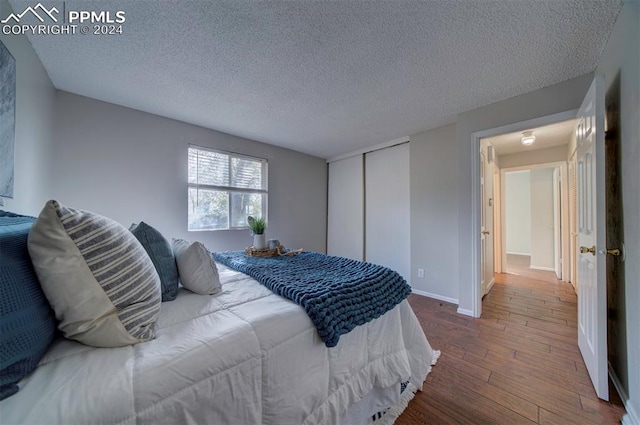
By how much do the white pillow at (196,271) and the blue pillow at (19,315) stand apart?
534 mm

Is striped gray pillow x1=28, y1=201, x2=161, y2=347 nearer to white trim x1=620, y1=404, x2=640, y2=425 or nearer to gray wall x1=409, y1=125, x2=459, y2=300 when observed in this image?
white trim x1=620, y1=404, x2=640, y2=425

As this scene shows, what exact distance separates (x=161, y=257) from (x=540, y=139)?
15.2 feet

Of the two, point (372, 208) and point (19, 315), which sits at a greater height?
point (372, 208)

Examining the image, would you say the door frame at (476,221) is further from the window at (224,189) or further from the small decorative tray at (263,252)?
the window at (224,189)

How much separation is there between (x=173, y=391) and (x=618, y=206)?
2.49 meters

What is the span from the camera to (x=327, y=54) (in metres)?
1.76

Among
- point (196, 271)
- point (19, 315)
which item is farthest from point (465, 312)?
point (19, 315)

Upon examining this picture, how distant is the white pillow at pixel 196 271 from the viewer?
1.21 meters

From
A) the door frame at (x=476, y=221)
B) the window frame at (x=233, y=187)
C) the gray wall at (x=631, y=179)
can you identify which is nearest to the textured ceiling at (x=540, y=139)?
the door frame at (x=476, y=221)

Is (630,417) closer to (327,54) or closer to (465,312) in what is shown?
(465,312)

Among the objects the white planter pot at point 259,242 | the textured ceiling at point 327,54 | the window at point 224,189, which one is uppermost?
the textured ceiling at point 327,54

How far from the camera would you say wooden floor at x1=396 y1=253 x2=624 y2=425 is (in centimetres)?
132

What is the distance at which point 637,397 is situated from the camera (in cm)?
121

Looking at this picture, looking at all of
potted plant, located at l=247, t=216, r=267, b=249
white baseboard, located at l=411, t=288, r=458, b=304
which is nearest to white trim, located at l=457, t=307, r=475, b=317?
white baseboard, located at l=411, t=288, r=458, b=304
